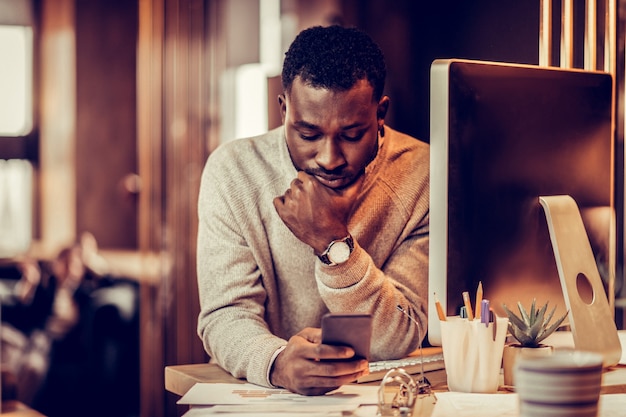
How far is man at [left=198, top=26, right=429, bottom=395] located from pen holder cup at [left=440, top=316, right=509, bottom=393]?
222 mm

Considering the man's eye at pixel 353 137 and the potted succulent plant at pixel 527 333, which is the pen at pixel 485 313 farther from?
the man's eye at pixel 353 137

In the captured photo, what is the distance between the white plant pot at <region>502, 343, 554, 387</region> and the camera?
1.35 m

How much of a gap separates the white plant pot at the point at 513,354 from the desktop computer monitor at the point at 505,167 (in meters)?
0.06

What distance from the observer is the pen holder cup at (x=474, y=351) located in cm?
133

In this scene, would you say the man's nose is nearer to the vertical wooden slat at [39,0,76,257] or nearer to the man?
the man

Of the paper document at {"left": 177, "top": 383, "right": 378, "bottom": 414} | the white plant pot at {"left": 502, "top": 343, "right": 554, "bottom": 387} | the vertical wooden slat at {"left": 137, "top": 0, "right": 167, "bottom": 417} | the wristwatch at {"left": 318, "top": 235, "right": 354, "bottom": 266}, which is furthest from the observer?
the vertical wooden slat at {"left": 137, "top": 0, "right": 167, "bottom": 417}

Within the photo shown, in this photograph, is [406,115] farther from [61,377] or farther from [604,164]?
[61,377]

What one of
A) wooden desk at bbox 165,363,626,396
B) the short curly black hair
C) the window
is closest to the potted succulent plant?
wooden desk at bbox 165,363,626,396

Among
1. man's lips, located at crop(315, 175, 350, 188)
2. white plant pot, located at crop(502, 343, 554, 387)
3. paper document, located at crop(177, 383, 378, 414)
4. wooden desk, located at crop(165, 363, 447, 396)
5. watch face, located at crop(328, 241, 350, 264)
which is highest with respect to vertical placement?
man's lips, located at crop(315, 175, 350, 188)

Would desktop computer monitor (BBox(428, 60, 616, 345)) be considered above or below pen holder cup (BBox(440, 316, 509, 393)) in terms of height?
above

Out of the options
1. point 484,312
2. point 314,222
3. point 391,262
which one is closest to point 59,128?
point 391,262

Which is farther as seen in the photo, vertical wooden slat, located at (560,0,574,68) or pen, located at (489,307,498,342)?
vertical wooden slat, located at (560,0,574,68)

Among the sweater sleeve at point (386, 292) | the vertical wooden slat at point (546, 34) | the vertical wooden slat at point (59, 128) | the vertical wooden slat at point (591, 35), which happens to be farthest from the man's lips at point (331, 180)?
the vertical wooden slat at point (59, 128)

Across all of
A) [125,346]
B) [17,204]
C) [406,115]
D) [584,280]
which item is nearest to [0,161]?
[17,204]
